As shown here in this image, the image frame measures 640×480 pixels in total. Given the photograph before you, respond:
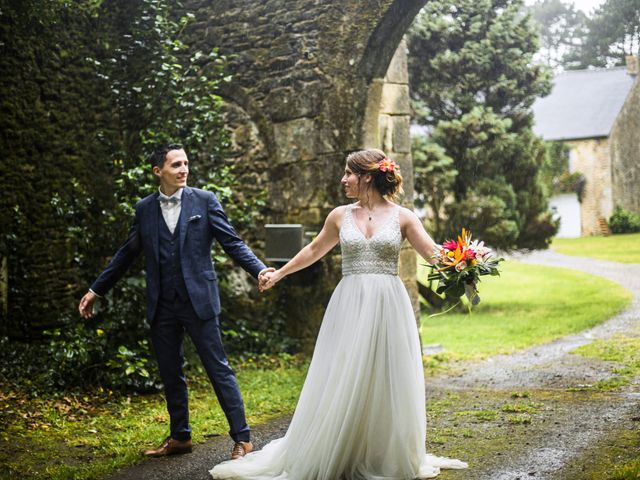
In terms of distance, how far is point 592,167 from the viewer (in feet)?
43.9

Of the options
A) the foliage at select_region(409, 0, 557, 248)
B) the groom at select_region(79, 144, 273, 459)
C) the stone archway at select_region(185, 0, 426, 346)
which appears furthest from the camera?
the foliage at select_region(409, 0, 557, 248)

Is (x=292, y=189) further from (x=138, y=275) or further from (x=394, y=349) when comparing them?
(x=394, y=349)

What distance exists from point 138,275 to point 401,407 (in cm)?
371

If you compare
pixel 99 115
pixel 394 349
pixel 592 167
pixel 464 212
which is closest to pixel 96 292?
pixel 394 349

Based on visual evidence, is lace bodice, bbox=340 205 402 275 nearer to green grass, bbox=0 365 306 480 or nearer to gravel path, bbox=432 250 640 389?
green grass, bbox=0 365 306 480

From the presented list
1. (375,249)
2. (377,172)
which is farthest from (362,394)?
(377,172)

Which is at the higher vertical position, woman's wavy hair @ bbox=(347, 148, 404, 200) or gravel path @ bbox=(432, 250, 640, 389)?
woman's wavy hair @ bbox=(347, 148, 404, 200)

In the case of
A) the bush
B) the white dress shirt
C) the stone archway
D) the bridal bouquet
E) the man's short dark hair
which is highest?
the stone archway

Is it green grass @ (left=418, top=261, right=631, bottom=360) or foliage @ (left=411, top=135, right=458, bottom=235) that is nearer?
green grass @ (left=418, top=261, right=631, bottom=360)

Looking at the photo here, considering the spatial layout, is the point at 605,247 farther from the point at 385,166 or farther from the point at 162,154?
the point at 162,154

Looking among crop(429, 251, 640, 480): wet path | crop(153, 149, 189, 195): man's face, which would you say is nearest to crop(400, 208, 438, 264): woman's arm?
crop(429, 251, 640, 480): wet path

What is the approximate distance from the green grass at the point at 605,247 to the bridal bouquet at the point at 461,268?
7.47 m

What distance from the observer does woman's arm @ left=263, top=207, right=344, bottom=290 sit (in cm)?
464

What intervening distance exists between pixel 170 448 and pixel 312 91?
13.8ft
